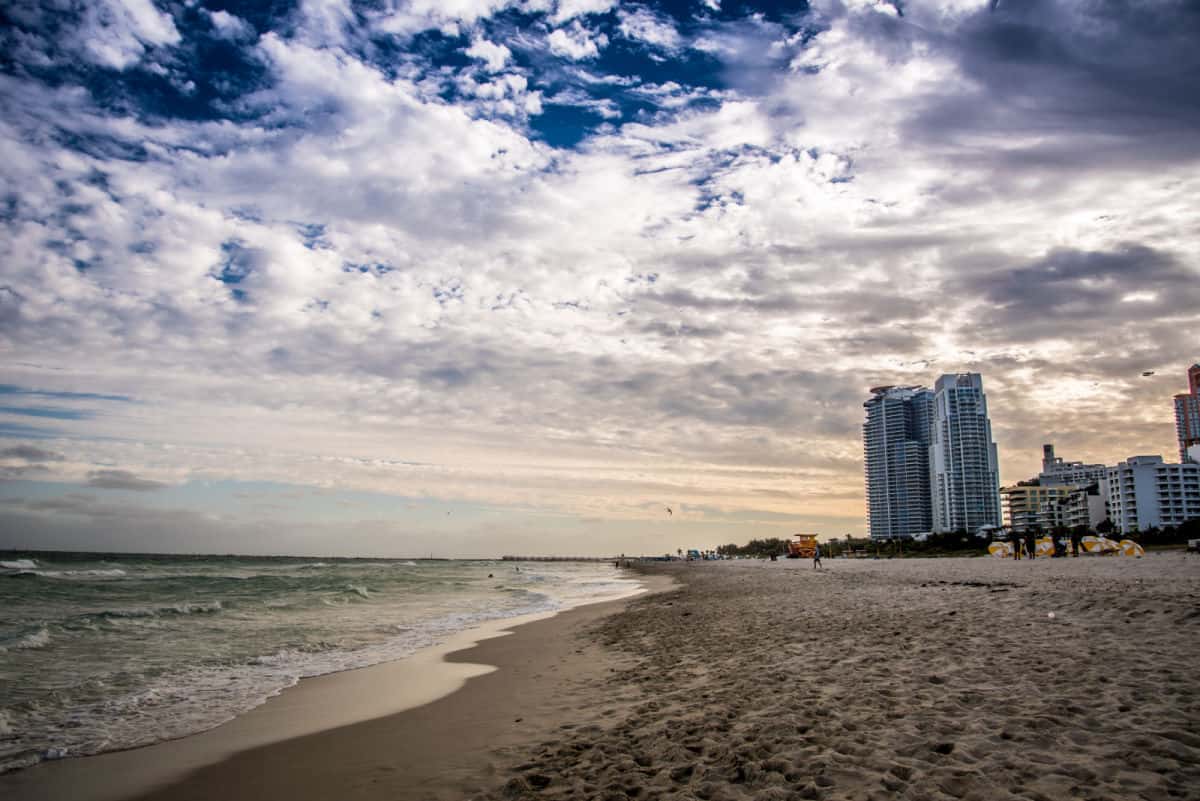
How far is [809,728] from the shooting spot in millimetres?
6219

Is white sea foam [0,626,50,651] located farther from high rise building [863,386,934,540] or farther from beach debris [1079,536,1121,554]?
high rise building [863,386,934,540]

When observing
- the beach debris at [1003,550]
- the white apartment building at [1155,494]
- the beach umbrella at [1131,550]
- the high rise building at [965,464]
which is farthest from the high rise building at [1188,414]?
the beach umbrella at [1131,550]

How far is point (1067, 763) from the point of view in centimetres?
485

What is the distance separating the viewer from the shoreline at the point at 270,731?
6.56 metres

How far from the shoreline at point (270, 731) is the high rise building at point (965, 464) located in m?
157

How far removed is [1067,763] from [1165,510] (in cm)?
14350

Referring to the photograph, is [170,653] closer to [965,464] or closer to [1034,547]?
[1034,547]

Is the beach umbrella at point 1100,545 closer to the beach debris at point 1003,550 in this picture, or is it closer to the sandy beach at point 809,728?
the beach debris at point 1003,550

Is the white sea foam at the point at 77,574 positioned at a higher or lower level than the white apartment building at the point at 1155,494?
lower

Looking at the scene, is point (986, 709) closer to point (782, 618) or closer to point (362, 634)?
point (782, 618)

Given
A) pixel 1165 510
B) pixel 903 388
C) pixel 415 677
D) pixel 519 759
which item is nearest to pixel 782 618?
pixel 415 677

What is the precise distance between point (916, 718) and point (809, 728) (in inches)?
39.9

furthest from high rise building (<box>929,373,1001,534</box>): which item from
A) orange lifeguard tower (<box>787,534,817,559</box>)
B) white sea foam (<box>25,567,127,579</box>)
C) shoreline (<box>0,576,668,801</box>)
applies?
shoreline (<box>0,576,668,801</box>)

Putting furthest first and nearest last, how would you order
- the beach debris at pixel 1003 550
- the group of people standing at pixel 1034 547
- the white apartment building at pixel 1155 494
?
the white apartment building at pixel 1155 494, the beach debris at pixel 1003 550, the group of people standing at pixel 1034 547
